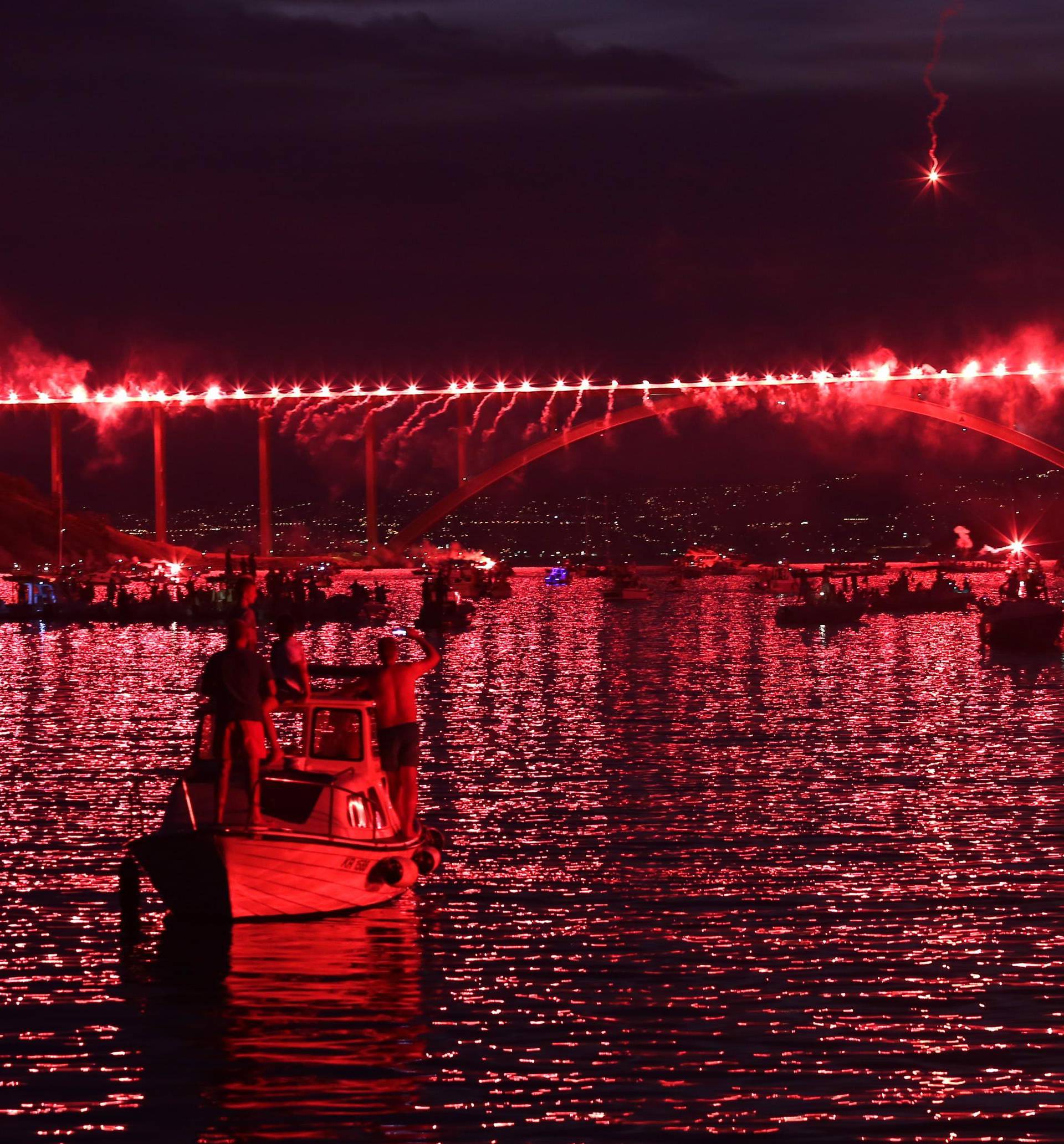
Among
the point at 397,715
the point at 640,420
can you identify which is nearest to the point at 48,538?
the point at 640,420

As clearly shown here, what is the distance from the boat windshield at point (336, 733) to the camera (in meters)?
15.3

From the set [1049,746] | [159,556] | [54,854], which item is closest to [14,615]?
[1049,746]

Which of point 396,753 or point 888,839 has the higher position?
point 396,753

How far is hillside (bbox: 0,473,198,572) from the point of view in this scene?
164 m

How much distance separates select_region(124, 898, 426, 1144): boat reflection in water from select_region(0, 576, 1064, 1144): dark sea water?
3 centimetres

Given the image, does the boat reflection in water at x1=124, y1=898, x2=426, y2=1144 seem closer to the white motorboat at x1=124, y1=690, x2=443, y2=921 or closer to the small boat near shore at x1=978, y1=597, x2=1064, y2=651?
the white motorboat at x1=124, y1=690, x2=443, y2=921

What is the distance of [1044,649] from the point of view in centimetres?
5925

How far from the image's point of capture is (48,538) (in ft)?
554

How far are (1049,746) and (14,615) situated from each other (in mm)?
67150

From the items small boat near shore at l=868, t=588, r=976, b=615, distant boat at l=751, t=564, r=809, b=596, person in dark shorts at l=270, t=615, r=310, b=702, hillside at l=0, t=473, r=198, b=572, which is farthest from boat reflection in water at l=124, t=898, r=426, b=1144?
hillside at l=0, t=473, r=198, b=572

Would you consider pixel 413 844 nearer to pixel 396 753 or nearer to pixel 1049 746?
pixel 396 753

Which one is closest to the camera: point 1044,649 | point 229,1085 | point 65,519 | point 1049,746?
point 229,1085

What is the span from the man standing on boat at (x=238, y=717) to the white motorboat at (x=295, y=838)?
0.13 m

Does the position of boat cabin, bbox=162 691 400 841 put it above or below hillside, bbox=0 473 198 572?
below
